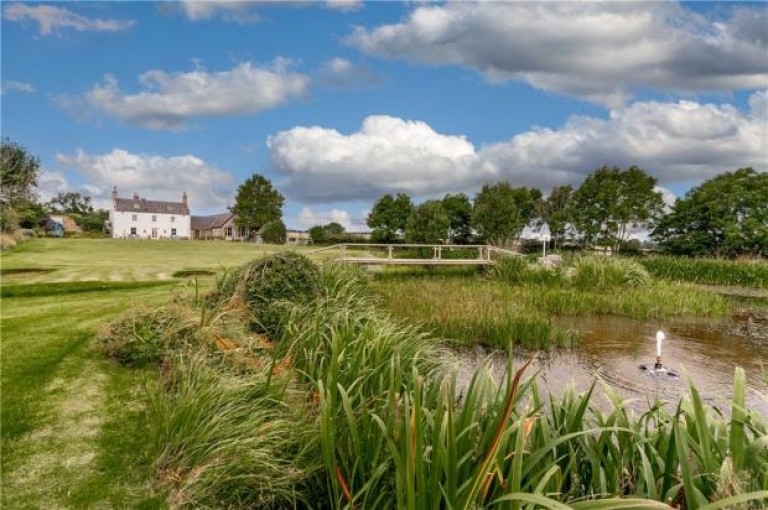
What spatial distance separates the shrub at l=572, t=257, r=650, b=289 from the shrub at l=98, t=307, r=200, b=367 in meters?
16.7

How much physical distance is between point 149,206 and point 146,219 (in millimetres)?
2283

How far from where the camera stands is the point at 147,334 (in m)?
6.53

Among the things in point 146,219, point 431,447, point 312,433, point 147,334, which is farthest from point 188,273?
point 146,219

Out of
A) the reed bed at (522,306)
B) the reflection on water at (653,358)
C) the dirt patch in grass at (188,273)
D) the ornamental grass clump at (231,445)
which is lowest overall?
the reflection on water at (653,358)

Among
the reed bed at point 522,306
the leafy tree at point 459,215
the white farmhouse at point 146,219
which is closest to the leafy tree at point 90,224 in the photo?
the white farmhouse at point 146,219

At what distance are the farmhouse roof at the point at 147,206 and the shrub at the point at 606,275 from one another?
224ft

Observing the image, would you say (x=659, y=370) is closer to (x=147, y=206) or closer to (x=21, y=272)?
(x=21, y=272)

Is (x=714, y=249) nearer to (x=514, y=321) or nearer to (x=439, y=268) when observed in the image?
(x=439, y=268)

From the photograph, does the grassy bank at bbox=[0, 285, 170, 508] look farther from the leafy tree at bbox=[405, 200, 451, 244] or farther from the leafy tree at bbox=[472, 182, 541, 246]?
the leafy tree at bbox=[472, 182, 541, 246]

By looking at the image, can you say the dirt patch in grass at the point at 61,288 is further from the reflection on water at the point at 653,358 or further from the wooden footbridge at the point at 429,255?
the reflection on water at the point at 653,358

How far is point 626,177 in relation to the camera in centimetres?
5091

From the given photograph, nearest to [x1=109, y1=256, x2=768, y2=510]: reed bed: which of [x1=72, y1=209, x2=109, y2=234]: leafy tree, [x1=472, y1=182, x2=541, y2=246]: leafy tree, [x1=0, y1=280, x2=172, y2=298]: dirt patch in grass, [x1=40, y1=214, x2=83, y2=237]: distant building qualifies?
[x1=0, y1=280, x2=172, y2=298]: dirt patch in grass

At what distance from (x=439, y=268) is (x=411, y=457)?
25.5 metres

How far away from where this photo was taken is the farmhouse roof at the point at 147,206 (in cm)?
Result: 7212
